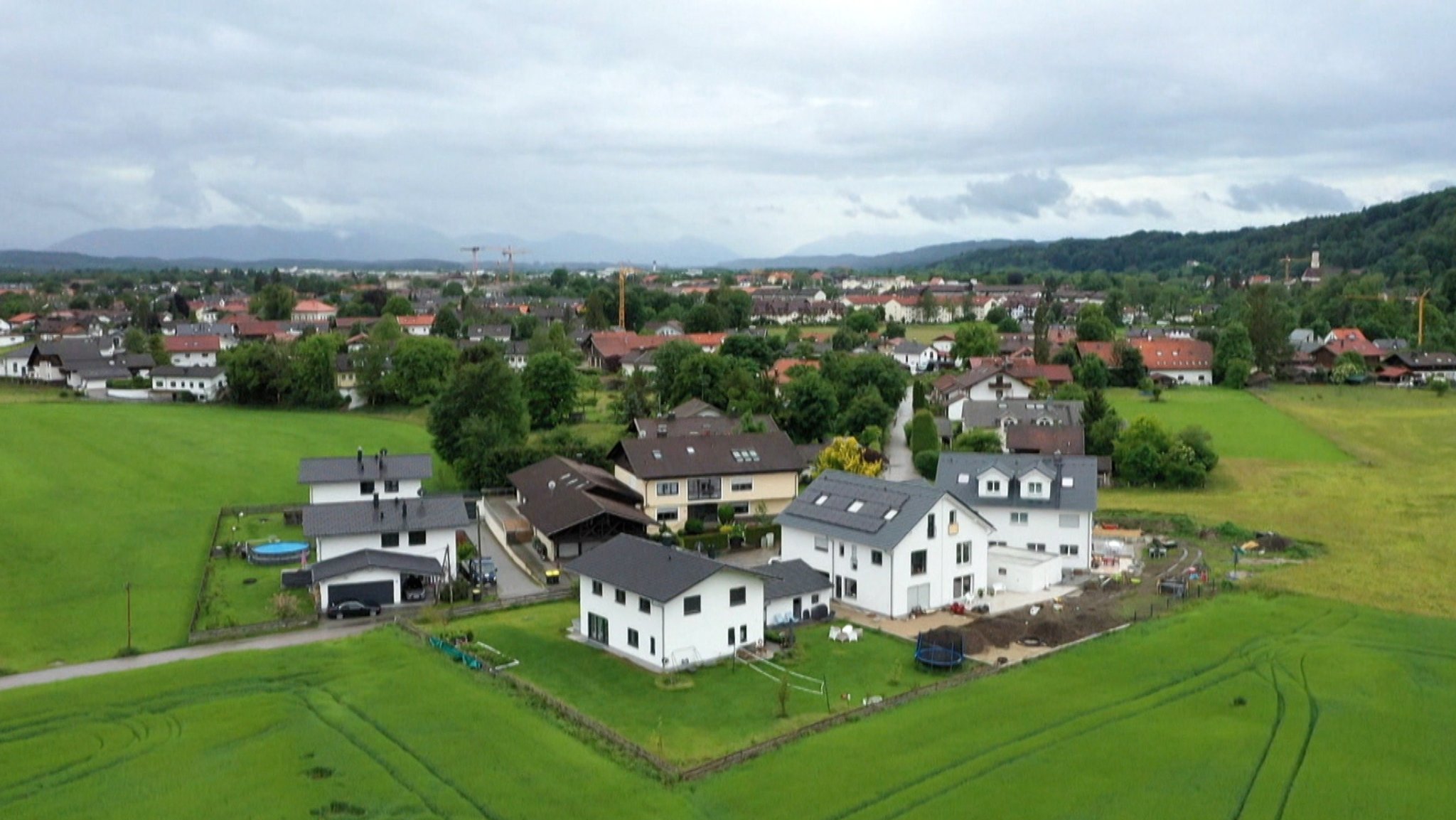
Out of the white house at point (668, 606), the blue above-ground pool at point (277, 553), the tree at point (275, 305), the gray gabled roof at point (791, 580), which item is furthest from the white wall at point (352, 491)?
the tree at point (275, 305)

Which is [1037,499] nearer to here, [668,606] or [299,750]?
[668,606]

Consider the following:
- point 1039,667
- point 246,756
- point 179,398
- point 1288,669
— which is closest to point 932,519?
point 1039,667

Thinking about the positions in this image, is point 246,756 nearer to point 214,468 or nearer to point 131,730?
point 131,730

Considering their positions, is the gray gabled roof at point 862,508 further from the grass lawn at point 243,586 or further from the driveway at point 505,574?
the grass lawn at point 243,586

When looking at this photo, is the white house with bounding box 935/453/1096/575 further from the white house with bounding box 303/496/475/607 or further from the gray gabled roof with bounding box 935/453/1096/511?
the white house with bounding box 303/496/475/607

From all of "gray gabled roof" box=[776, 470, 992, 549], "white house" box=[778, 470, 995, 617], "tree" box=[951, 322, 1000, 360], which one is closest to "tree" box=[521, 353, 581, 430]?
"gray gabled roof" box=[776, 470, 992, 549]
